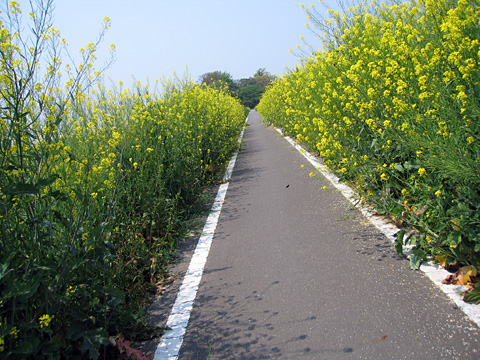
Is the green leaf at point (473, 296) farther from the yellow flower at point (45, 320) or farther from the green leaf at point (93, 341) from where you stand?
the yellow flower at point (45, 320)

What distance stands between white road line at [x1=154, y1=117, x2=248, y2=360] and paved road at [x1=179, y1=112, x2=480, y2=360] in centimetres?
8

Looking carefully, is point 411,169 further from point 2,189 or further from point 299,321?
point 2,189

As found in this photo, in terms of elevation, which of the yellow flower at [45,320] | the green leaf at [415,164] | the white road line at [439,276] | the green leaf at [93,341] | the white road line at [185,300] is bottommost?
the white road line at [439,276]

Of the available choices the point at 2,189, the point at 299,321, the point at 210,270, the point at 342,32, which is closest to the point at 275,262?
the point at 210,270

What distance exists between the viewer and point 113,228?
4.58 metres

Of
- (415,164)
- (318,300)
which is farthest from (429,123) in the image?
(318,300)

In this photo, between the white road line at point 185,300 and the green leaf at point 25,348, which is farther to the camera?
the white road line at point 185,300

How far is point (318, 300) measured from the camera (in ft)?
11.9

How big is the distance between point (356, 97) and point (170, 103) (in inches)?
238

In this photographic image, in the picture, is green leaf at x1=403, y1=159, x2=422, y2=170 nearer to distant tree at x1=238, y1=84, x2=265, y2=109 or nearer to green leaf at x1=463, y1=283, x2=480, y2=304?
green leaf at x1=463, y1=283, x2=480, y2=304

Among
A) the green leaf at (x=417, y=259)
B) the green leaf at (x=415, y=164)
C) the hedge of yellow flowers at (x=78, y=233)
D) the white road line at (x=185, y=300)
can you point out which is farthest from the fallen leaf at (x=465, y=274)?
the hedge of yellow flowers at (x=78, y=233)

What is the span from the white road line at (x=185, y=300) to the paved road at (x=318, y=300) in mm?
79

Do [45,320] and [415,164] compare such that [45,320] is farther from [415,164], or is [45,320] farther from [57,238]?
[415,164]

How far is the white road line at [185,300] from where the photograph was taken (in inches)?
129
